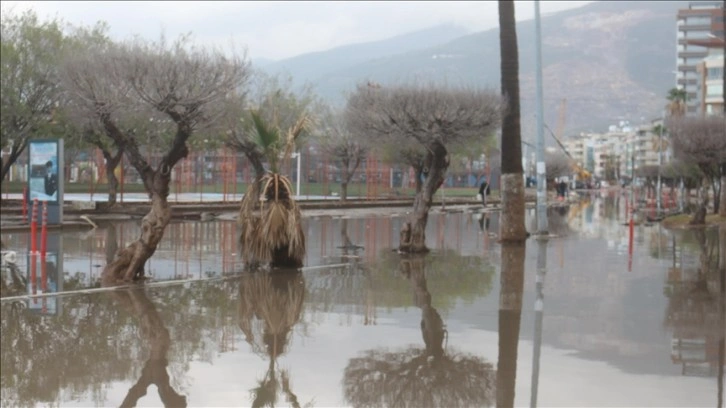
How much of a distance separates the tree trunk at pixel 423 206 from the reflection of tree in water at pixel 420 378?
10.9 m

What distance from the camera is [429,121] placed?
858 inches

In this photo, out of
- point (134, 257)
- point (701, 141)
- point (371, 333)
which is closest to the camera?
point (371, 333)

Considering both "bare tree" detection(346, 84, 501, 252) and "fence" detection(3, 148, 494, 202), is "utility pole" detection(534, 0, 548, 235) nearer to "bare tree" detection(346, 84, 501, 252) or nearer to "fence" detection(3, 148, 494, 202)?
"bare tree" detection(346, 84, 501, 252)

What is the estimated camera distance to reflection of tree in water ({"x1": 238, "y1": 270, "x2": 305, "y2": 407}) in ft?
28.1

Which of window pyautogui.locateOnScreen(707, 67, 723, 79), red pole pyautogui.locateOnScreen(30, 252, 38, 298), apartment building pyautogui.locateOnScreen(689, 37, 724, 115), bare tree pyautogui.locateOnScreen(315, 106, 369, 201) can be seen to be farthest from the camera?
window pyautogui.locateOnScreen(707, 67, 723, 79)

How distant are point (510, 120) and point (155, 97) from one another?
949 cm

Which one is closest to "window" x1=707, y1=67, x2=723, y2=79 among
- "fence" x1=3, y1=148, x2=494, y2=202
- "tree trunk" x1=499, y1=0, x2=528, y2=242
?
"fence" x1=3, y1=148, x2=494, y2=202

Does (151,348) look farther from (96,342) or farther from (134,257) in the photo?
(134,257)

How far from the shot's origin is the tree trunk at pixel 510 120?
23.8m

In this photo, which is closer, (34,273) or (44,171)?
(34,273)

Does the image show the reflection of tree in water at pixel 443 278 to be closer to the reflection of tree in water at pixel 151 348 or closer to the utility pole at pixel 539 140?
the reflection of tree in water at pixel 151 348

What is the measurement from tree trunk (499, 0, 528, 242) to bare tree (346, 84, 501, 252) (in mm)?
1264

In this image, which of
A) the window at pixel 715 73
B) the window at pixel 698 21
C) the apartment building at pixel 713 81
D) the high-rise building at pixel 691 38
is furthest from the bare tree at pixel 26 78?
the window at pixel 698 21

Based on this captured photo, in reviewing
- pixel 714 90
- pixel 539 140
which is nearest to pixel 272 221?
pixel 539 140
